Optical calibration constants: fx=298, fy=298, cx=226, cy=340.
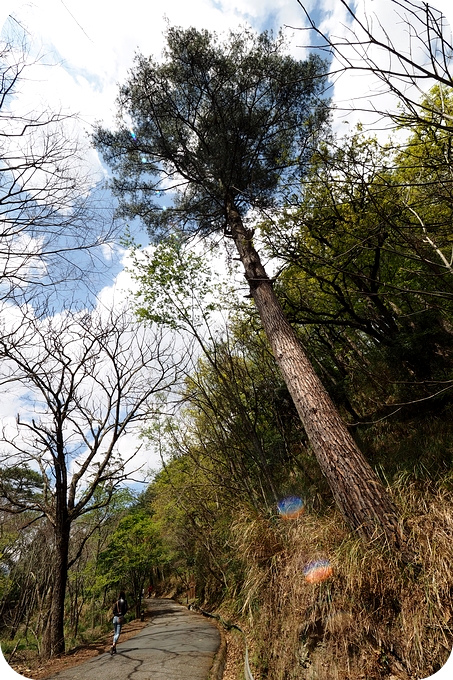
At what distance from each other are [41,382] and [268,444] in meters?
5.49

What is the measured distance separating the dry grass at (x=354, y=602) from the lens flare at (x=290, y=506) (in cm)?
97

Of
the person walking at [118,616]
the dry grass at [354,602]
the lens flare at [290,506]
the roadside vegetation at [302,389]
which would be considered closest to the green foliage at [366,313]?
the roadside vegetation at [302,389]

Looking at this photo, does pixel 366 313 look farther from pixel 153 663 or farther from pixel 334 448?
pixel 153 663

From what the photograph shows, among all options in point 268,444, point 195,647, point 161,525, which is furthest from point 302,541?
point 161,525

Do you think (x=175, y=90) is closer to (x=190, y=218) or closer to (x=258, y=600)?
(x=190, y=218)

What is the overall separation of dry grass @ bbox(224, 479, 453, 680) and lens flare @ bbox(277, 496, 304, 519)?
0.97 meters

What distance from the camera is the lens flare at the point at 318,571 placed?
237 cm

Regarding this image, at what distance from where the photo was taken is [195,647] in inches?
183

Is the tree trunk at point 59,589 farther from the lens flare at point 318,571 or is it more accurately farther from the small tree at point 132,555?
the small tree at point 132,555

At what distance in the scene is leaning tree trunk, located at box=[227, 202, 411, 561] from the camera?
2.48 m

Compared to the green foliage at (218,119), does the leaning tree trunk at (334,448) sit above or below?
below

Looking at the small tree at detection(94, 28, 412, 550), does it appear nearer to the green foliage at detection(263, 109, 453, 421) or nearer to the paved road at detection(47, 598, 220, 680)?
the green foliage at detection(263, 109, 453, 421)

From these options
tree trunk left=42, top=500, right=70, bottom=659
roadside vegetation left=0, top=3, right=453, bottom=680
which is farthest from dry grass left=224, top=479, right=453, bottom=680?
tree trunk left=42, top=500, right=70, bottom=659

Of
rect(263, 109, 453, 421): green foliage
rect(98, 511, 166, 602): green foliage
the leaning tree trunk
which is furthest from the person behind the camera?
rect(98, 511, 166, 602): green foliage
